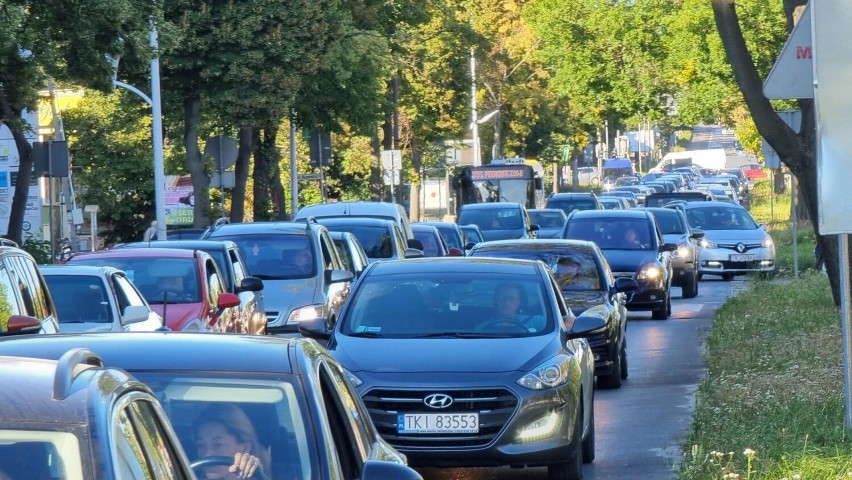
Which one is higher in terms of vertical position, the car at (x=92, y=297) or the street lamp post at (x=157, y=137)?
the street lamp post at (x=157, y=137)

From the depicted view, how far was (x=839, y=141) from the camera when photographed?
9641 millimetres

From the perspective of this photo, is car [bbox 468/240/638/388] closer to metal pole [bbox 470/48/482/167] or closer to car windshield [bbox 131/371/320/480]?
car windshield [bbox 131/371/320/480]

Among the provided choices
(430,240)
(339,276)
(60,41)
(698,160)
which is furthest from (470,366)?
(698,160)

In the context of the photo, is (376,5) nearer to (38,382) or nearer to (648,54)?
(648,54)

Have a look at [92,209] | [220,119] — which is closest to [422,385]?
[220,119]

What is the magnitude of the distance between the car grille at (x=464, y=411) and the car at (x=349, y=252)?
11.0 metres

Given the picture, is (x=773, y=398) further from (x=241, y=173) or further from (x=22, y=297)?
(x=241, y=173)

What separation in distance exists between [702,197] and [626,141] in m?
104

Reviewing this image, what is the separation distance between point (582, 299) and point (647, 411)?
249cm

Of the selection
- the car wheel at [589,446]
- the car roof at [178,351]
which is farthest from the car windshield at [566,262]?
the car roof at [178,351]

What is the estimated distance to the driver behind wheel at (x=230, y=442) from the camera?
17.6 ft

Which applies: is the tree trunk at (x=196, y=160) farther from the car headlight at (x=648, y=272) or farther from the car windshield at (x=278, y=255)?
the car windshield at (x=278, y=255)

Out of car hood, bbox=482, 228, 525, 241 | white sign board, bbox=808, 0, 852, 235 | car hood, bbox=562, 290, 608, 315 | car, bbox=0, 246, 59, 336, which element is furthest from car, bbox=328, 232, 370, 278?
car hood, bbox=482, 228, 525, 241

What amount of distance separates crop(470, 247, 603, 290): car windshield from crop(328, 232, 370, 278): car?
3.87m
